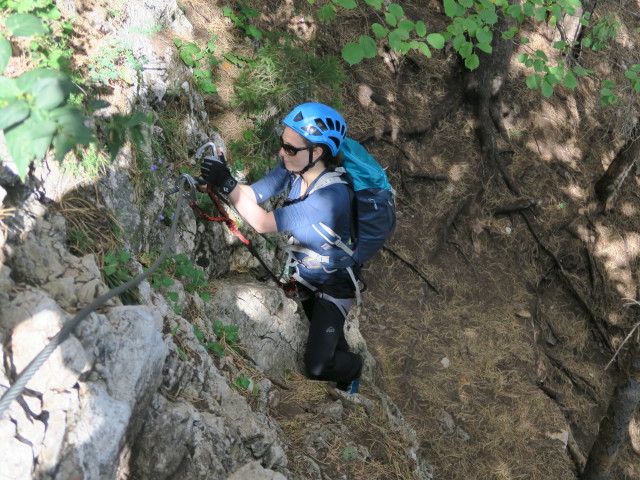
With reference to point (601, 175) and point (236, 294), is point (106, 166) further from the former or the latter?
point (601, 175)

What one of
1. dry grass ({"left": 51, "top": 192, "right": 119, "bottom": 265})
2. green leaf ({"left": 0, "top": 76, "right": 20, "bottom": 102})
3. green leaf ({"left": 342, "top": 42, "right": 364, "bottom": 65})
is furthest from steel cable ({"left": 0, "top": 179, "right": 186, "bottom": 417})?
green leaf ({"left": 342, "top": 42, "right": 364, "bottom": 65})

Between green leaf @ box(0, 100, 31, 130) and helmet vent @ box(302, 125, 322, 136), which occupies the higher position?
green leaf @ box(0, 100, 31, 130)

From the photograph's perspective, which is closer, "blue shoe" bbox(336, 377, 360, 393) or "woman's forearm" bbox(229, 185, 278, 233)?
"woman's forearm" bbox(229, 185, 278, 233)

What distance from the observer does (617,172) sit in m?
9.28

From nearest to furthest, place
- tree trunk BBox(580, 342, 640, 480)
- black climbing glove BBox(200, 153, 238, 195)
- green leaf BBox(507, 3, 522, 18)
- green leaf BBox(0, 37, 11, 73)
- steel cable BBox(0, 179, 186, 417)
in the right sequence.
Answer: green leaf BBox(0, 37, 11, 73), steel cable BBox(0, 179, 186, 417), black climbing glove BBox(200, 153, 238, 195), green leaf BBox(507, 3, 522, 18), tree trunk BBox(580, 342, 640, 480)

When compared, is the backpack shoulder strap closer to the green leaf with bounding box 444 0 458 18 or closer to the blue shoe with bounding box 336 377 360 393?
the green leaf with bounding box 444 0 458 18

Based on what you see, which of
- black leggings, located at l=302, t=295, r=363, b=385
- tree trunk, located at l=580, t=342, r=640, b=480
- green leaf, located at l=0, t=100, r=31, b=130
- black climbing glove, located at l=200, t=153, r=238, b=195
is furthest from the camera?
tree trunk, located at l=580, t=342, r=640, b=480

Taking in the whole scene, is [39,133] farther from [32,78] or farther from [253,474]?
[253,474]

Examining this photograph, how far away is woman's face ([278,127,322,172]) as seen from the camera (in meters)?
4.21

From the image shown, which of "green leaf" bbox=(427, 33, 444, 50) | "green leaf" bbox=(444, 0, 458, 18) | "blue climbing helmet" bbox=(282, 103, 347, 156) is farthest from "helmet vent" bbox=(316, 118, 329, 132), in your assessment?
"green leaf" bbox=(444, 0, 458, 18)

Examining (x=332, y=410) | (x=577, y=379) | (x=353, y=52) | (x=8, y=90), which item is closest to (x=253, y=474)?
(x=332, y=410)

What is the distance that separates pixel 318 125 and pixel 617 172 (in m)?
7.12

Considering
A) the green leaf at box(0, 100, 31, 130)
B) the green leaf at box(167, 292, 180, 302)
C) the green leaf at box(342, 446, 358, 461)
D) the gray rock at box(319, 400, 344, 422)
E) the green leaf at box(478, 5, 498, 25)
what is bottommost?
the gray rock at box(319, 400, 344, 422)

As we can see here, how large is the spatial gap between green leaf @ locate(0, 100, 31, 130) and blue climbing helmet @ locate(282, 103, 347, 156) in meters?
2.51
